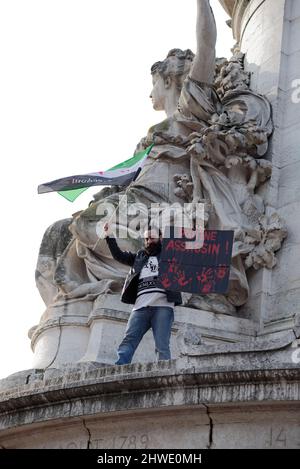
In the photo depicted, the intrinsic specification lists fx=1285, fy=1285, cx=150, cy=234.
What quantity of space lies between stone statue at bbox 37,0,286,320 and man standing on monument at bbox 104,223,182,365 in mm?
1585

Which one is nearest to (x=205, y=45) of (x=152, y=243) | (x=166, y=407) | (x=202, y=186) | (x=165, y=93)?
(x=165, y=93)

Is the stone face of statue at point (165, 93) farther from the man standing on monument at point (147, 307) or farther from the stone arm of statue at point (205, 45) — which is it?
the man standing on monument at point (147, 307)

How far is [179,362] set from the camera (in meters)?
13.2

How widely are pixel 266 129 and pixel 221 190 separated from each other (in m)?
1.18

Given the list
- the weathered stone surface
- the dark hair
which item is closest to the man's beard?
the weathered stone surface

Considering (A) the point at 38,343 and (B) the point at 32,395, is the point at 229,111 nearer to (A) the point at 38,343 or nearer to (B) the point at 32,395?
(A) the point at 38,343

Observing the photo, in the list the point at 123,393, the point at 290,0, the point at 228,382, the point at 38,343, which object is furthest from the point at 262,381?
the point at 290,0

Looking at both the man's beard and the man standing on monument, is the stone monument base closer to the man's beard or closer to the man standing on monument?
the man standing on monument

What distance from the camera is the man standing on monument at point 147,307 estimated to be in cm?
1398

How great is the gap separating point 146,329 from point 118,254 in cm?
96

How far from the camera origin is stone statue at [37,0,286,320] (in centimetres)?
1619

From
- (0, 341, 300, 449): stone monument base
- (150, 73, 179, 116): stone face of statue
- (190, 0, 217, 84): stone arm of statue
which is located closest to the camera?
(0, 341, 300, 449): stone monument base

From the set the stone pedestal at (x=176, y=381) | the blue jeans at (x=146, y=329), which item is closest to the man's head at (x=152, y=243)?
the blue jeans at (x=146, y=329)

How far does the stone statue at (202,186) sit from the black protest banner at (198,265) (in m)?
1.42
